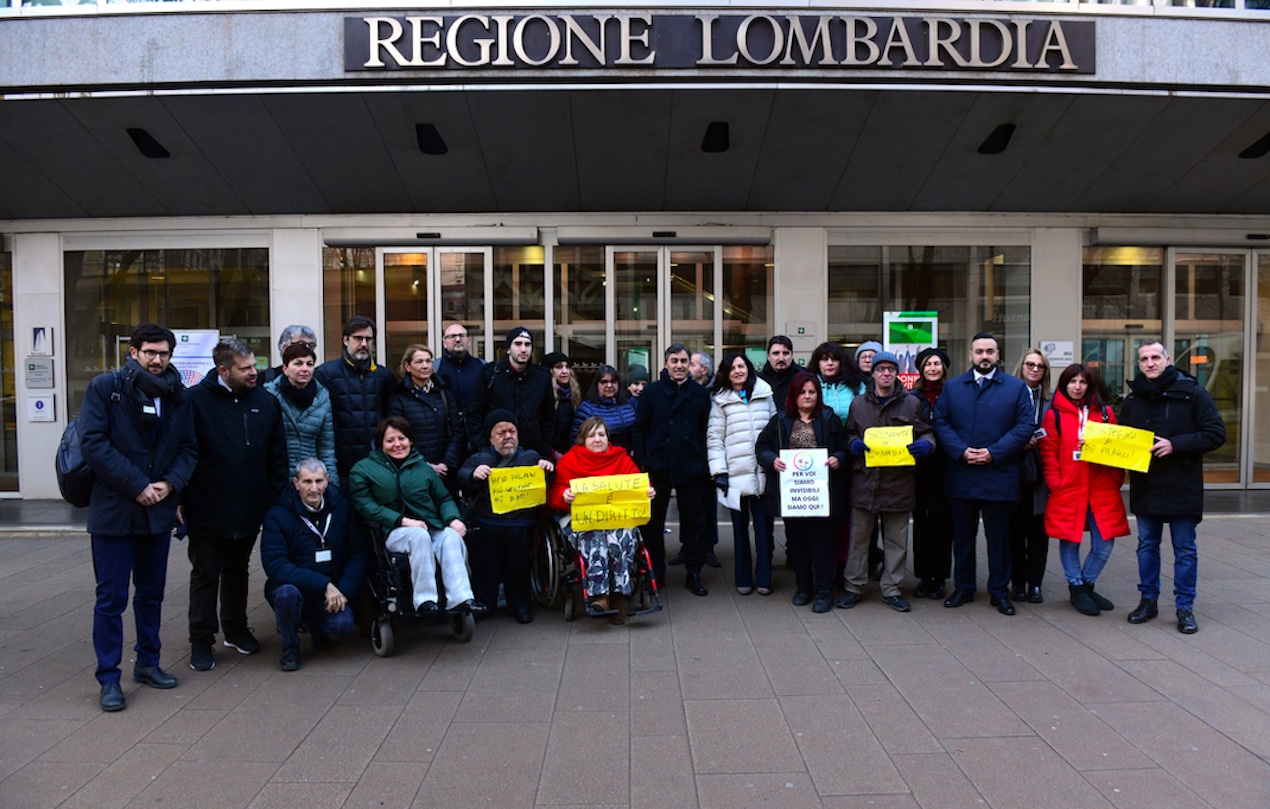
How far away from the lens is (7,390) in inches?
436

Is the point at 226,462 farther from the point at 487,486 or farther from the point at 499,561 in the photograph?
the point at 499,561

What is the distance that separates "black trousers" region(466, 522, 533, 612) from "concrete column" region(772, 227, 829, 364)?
5.98m

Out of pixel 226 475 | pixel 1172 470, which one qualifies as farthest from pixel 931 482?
pixel 226 475

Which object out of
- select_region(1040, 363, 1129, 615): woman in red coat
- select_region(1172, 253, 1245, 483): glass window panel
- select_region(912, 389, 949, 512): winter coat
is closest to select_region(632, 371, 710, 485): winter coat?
select_region(912, 389, 949, 512): winter coat

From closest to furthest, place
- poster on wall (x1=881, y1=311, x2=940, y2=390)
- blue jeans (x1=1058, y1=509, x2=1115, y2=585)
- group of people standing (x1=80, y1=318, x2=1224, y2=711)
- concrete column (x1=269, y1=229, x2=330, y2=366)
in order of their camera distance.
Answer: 1. group of people standing (x1=80, y1=318, x2=1224, y2=711)
2. blue jeans (x1=1058, y1=509, x2=1115, y2=585)
3. concrete column (x1=269, y1=229, x2=330, y2=366)
4. poster on wall (x1=881, y1=311, x2=940, y2=390)

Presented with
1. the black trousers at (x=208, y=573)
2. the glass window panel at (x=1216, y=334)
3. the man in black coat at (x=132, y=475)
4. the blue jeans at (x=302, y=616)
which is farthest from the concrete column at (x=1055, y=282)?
the man in black coat at (x=132, y=475)

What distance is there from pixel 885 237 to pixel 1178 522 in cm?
615

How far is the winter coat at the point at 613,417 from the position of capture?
6926 millimetres

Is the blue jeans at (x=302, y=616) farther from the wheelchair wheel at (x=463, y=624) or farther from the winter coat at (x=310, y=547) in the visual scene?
the wheelchair wheel at (x=463, y=624)

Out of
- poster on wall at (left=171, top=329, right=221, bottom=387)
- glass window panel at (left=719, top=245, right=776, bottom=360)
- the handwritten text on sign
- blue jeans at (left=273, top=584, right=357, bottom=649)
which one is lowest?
blue jeans at (left=273, top=584, right=357, bottom=649)

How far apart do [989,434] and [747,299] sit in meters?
5.47

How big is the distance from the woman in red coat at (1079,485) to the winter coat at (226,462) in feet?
16.9

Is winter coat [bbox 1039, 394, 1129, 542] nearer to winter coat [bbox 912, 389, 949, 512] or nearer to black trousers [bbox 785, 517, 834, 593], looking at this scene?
winter coat [bbox 912, 389, 949, 512]

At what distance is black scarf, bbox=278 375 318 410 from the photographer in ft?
17.6
